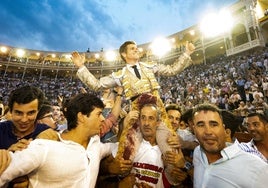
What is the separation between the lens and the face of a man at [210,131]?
7.03 ft

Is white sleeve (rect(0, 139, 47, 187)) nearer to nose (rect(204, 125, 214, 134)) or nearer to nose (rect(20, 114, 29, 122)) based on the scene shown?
nose (rect(20, 114, 29, 122))

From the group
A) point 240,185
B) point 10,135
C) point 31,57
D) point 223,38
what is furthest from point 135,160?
point 31,57

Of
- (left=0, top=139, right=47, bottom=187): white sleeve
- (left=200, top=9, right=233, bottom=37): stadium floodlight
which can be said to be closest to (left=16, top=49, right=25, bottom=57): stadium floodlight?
(left=200, top=9, right=233, bottom=37): stadium floodlight

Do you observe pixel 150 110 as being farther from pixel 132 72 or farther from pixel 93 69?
pixel 93 69

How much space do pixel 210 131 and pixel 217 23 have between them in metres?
27.3

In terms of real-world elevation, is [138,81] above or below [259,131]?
above

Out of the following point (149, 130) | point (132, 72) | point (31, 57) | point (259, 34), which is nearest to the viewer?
point (149, 130)

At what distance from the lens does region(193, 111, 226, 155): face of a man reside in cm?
214

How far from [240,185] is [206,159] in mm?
419

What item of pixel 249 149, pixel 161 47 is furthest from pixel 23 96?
pixel 161 47

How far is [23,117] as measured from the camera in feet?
7.64

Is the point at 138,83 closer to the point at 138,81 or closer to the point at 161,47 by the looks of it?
the point at 138,81

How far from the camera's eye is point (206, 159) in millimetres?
2117

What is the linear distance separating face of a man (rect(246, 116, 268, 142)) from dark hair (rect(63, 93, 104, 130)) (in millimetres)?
3426
